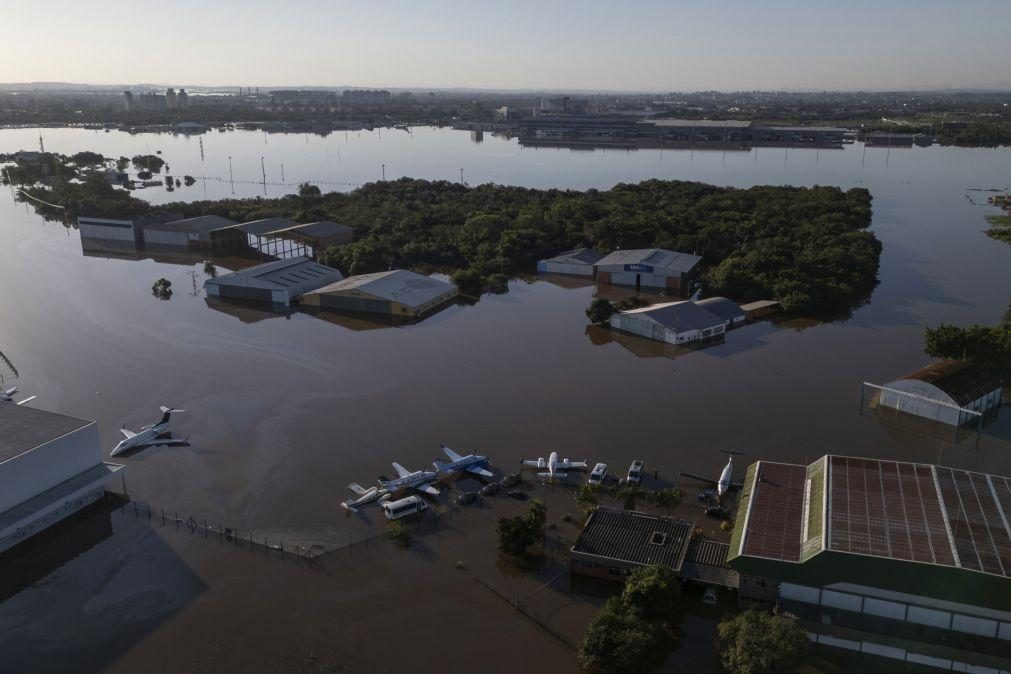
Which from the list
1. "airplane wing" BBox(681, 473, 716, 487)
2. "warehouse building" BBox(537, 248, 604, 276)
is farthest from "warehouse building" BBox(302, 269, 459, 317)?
"airplane wing" BBox(681, 473, 716, 487)

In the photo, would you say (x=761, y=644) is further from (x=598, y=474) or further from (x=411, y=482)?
(x=411, y=482)

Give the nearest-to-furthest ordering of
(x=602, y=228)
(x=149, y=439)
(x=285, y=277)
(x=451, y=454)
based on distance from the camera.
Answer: (x=451, y=454)
(x=149, y=439)
(x=285, y=277)
(x=602, y=228)

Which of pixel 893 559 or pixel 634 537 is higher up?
pixel 893 559

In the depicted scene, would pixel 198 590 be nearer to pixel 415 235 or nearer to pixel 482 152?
pixel 415 235

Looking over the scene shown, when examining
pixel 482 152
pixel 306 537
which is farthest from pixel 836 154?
pixel 306 537

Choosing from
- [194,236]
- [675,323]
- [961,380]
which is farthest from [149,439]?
[194,236]

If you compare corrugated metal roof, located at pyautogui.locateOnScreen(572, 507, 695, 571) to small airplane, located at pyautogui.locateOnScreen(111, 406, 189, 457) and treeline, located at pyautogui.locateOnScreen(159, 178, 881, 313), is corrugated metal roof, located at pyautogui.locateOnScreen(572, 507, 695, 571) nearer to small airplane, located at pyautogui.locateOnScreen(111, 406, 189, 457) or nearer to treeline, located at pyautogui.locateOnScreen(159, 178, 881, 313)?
small airplane, located at pyautogui.locateOnScreen(111, 406, 189, 457)
